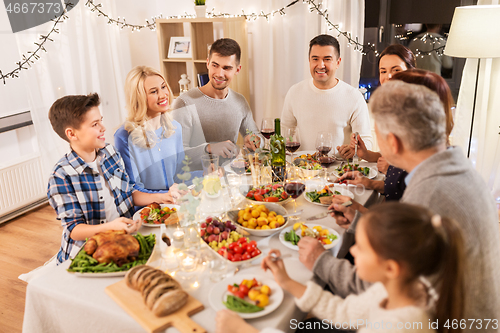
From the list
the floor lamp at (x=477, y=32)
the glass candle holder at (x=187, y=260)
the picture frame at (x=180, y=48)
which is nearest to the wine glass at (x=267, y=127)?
the glass candle holder at (x=187, y=260)

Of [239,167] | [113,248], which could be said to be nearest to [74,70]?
[239,167]

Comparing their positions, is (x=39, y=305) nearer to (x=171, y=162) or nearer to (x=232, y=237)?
(x=232, y=237)

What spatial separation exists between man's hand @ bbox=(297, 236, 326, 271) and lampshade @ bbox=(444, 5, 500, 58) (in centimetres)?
222

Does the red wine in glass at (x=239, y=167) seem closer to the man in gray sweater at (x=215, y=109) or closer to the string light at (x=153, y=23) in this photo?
the man in gray sweater at (x=215, y=109)

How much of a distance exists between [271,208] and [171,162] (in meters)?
1.05

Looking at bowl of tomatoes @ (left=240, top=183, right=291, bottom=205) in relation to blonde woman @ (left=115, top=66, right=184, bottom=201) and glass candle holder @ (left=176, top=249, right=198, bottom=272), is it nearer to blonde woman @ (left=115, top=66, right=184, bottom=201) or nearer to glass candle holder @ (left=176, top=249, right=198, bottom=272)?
glass candle holder @ (left=176, top=249, right=198, bottom=272)

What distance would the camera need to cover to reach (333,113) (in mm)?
2902

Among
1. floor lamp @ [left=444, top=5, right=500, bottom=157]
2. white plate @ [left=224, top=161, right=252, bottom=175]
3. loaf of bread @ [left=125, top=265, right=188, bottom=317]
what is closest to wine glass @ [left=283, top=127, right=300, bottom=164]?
white plate @ [left=224, top=161, right=252, bottom=175]

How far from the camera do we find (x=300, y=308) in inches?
44.5

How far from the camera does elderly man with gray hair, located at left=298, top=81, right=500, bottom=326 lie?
3.42 feet

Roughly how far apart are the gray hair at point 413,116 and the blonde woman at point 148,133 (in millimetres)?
1488

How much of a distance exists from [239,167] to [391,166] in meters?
0.74

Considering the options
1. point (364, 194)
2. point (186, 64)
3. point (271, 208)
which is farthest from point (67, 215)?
point (186, 64)

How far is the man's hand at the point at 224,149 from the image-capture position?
94.8 inches
